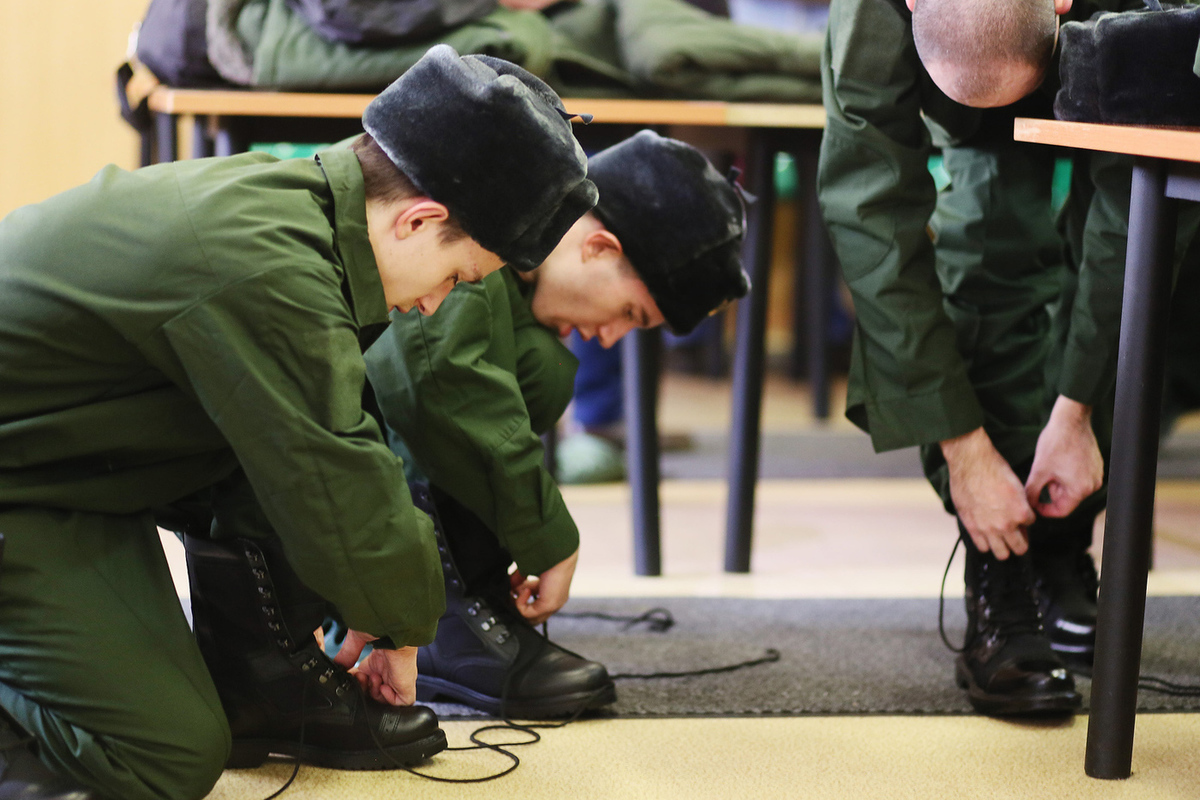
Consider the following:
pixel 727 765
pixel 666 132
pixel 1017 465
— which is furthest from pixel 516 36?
pixel 727 765

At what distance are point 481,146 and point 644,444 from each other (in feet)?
2.96

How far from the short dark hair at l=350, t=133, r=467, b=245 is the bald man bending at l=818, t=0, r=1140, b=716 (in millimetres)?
→ 478

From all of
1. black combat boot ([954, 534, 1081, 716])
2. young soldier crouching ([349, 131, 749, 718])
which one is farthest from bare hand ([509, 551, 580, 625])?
black combat boot ([954, 534, 1081, 716])

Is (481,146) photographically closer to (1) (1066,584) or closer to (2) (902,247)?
(2) (902,247)

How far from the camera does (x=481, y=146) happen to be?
989 millimetres

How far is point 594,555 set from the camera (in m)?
1.90

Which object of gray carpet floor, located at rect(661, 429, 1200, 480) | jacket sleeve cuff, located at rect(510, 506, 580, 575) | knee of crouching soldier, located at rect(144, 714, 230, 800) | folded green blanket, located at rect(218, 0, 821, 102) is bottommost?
gray carpet floor, located at rect(661, 429, 1200, 480)

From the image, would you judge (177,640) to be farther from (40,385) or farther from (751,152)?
(751,152)

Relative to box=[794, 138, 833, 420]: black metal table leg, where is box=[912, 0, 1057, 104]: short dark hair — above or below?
above

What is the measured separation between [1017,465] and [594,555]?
0.72 m

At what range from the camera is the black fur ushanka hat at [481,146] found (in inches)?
38.9

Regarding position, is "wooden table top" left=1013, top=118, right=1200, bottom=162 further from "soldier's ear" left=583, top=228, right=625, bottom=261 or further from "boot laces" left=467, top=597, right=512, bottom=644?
"boot laces" left=467, top=597, right=512, bottom=644

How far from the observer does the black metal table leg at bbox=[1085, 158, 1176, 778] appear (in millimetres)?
1028

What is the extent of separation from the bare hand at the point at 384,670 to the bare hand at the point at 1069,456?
71 centimetres
